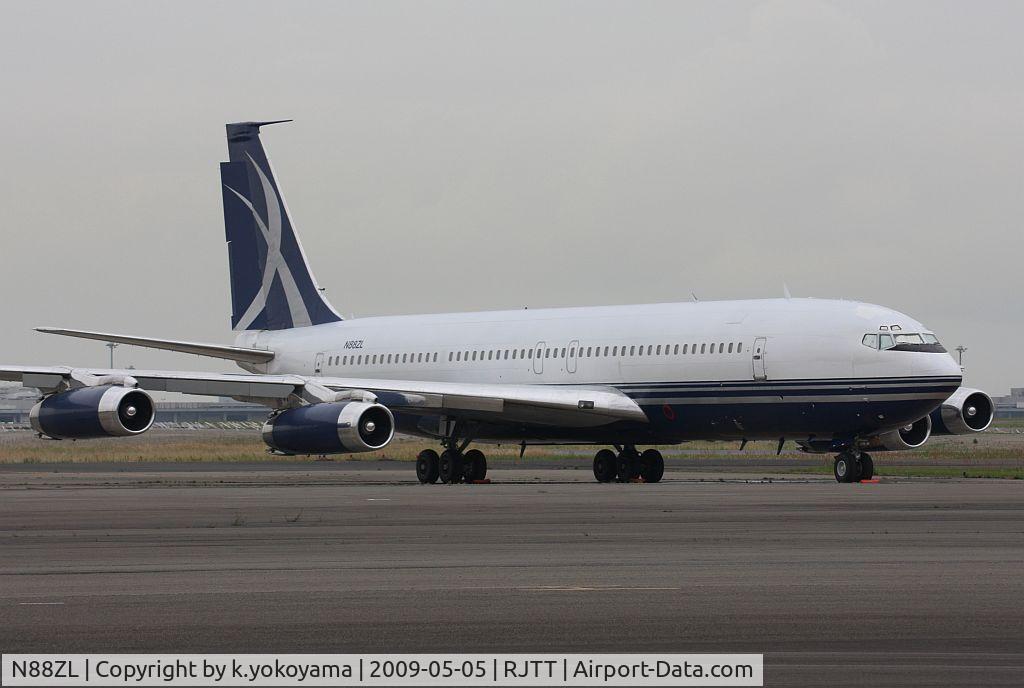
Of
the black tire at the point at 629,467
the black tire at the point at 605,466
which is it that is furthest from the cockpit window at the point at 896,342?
the black tire at the point at 605,466

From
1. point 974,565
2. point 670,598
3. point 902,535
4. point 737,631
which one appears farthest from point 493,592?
point 902,535

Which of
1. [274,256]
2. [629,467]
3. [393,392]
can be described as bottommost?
[629,467]

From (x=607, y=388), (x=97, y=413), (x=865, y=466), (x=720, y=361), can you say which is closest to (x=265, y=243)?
(x=97, y=413)

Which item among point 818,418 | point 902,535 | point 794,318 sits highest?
point 794,318

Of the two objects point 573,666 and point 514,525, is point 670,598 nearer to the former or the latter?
point 573,666

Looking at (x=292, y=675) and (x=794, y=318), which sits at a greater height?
(x=794, y=318)

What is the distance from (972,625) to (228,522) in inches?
547

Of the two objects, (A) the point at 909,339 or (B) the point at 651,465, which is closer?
(A) the point at 909,339

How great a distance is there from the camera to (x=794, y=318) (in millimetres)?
37344

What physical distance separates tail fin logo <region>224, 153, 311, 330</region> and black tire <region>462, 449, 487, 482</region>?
33.2ft

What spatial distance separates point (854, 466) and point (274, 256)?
20104 millimetres

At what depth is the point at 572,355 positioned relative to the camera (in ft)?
136

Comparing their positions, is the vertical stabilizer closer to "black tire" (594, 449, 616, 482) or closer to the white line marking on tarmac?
"black tire" (594, 449, 616, 482)

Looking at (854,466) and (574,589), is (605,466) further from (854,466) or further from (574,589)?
(574,589)
